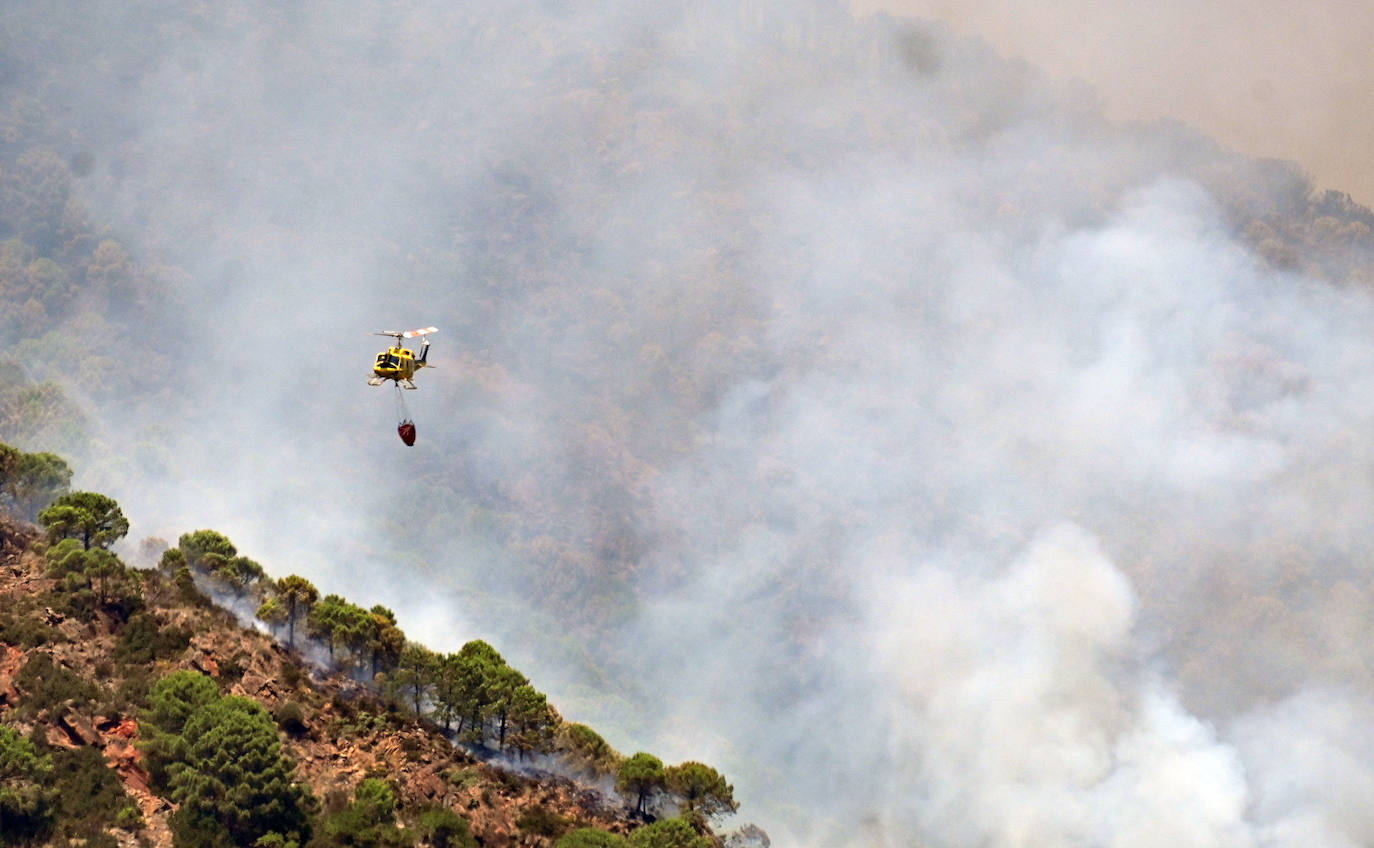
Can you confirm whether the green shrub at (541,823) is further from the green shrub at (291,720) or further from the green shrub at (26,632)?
the green shrub at (26,632)

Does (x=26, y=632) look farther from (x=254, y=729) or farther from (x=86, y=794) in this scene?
(x=254, y=729)

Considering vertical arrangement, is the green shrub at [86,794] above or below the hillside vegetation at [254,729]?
below

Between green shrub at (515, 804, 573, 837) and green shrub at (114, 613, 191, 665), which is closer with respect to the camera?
green shrub at (114, 613, 191, 665)

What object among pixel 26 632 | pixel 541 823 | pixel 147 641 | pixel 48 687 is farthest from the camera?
pixel 541 823

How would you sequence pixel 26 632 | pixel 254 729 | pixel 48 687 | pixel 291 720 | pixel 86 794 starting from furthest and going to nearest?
pixel 291 720
pixel 26 632
pixel 48 687
pixel 254 729
pixel 86 794

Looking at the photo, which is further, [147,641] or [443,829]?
[147,641]

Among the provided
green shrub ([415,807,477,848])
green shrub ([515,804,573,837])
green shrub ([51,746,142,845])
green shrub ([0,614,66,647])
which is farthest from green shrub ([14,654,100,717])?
green shrub ([515,804,573,837])

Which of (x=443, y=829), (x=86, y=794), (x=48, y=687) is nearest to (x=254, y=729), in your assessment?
(x=86, y=794)

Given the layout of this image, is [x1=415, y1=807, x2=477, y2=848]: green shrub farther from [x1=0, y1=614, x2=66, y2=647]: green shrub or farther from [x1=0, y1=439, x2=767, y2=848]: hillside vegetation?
[x1=0, y1=614, x2=66, y2=647]: green shrub

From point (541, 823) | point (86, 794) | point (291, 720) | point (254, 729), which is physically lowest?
point (86, 794)

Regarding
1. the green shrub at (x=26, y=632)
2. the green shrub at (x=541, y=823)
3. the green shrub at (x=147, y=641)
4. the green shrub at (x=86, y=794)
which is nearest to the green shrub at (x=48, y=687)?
the green shrub at (x=26, y=632)

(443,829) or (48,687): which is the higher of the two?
(48,687)

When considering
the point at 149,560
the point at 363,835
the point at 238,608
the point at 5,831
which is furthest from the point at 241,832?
the point at 149,560

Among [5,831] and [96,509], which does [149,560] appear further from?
[5,831]
